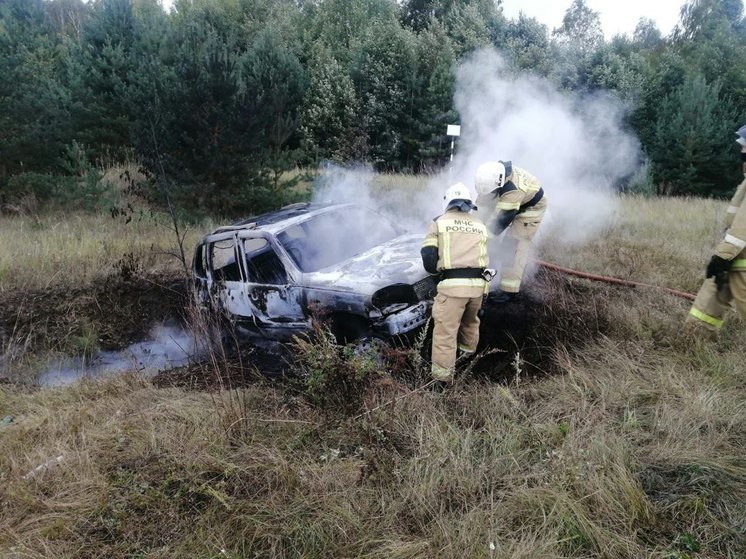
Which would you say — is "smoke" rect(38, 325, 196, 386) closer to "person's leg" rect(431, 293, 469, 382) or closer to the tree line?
the tree line

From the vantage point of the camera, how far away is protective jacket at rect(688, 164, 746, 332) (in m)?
3.80

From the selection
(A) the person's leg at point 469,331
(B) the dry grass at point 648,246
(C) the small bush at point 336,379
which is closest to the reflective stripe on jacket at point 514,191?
(A) the person's leg at point 469,331

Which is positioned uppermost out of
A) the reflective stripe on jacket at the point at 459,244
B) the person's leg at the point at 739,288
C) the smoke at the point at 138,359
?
the reflective stripe on jacket at the point at 459,244

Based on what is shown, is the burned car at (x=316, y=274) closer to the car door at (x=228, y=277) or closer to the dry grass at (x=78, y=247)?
the car door at (x=228, y=277)

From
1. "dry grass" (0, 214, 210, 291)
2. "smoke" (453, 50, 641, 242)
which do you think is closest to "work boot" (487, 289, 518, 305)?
"smoke" (453, 50, 641, 242)

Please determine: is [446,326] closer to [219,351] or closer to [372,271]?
[372,271]

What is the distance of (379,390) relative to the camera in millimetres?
3600

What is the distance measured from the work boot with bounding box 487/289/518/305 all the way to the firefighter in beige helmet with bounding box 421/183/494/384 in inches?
45.6

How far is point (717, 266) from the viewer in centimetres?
392

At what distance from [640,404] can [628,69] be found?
18.1 metres

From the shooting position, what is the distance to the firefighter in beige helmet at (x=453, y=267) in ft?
13.5

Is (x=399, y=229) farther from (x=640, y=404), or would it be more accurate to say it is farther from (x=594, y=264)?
(x=640, y=404)

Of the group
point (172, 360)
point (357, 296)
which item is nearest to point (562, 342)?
point (357, 296)

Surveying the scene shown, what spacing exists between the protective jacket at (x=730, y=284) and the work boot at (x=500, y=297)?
1.66 meters
